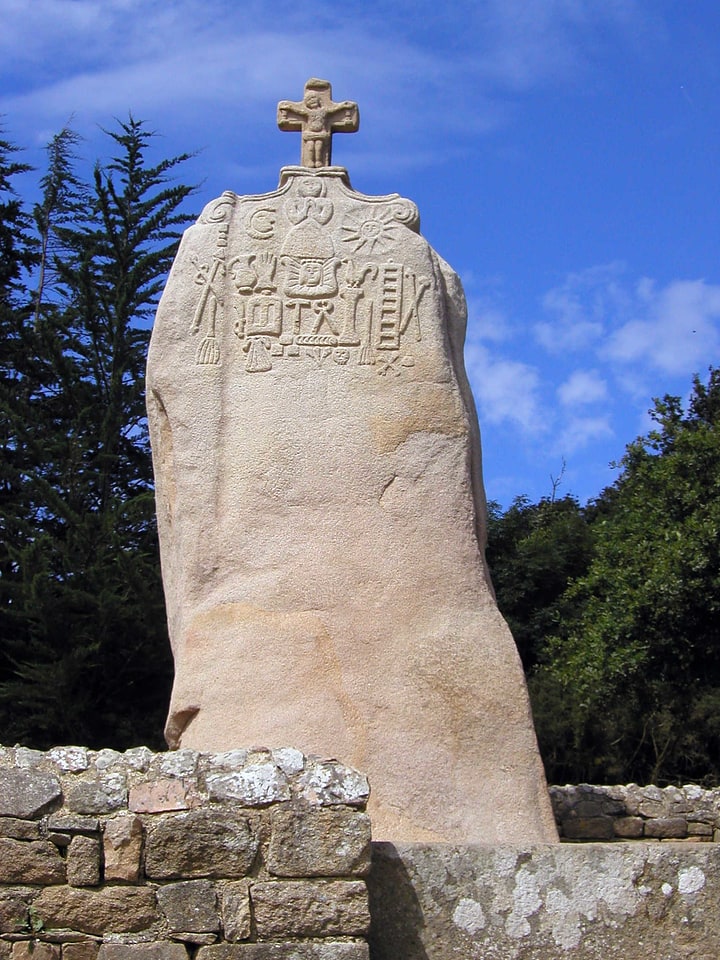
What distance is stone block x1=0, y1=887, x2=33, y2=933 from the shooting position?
12.6 feet

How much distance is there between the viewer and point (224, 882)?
151 inches

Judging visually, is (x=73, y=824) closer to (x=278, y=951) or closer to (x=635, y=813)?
(x=278, y=951)

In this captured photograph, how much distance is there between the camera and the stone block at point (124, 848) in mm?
3832

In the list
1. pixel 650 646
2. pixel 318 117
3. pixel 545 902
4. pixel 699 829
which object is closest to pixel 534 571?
pixel 650 646

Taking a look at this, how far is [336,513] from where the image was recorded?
559 cm

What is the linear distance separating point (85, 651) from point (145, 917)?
445 inches

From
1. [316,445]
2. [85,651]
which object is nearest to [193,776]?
[316,445]

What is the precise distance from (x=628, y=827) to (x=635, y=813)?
0.62 feet

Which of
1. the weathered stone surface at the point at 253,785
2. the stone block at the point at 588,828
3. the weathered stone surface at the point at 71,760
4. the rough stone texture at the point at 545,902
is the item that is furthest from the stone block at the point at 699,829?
the weathered stone surface at the point at 71,760

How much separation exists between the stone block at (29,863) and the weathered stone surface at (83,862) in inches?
1.3

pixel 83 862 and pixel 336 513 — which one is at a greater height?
pixel 336 513

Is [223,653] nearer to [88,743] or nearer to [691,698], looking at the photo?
[88,743]

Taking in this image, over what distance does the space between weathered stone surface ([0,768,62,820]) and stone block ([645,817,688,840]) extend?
5.39m

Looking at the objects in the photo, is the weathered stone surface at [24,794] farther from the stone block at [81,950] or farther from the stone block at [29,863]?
the stone block at [81,950]
